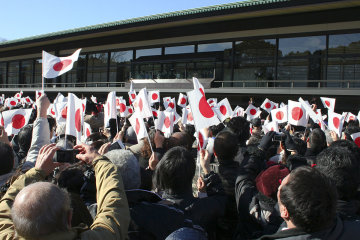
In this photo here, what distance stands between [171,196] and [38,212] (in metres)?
0.93

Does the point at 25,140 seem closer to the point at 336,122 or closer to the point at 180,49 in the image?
the point at 336,122

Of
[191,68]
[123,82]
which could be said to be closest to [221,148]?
[191,68]

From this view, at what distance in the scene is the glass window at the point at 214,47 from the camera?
16.9 metres

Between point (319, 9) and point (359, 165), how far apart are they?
42.8 feet

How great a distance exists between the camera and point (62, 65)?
4617 mm

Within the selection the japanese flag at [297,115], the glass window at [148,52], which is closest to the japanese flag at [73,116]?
the japanese flag at [297,115]

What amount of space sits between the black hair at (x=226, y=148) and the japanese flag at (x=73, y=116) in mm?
1706

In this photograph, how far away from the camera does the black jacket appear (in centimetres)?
145

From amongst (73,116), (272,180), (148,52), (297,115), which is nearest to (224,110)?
(297,115)

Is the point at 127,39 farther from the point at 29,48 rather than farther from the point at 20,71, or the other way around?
the point at 20,71

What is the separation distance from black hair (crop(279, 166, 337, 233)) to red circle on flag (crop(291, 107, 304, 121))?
446 centimetres

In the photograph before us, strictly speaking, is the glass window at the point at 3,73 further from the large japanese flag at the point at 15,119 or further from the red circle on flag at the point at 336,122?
the red circle on flag at the point at 336,122

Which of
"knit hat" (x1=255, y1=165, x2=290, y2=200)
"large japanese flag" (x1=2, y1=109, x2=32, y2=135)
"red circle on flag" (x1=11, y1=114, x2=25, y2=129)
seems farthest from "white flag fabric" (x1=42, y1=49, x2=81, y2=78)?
"knit hat" (x1=255, y1=165, x2=290, y2=200)

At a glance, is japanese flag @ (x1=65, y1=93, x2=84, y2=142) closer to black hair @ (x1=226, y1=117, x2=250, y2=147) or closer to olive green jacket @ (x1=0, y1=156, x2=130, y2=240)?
black hair @ (x1=226, y1=117, x2=250, y2=147)
